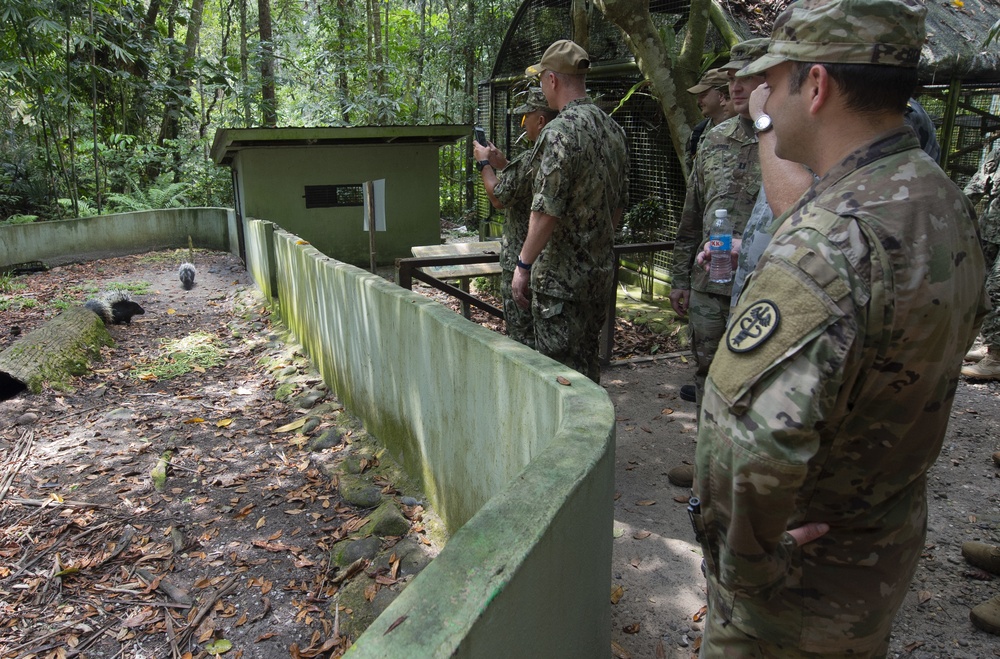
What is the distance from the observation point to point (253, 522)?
12.9ft

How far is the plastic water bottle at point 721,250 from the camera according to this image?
3238mm

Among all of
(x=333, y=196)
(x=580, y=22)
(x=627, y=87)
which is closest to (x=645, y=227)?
(x=627, y=87)

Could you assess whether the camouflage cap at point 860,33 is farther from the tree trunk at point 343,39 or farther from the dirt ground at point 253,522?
the tree trunk at point 343,39

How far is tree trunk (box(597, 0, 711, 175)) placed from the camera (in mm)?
5523

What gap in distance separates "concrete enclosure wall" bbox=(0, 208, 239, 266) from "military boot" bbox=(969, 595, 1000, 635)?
40.8 ft

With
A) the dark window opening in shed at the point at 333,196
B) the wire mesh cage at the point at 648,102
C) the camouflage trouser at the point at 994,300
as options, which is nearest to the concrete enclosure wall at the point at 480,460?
the wire mesh cage at the point at 648,102

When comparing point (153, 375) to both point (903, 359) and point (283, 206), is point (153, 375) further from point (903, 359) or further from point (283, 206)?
point (903, 359)

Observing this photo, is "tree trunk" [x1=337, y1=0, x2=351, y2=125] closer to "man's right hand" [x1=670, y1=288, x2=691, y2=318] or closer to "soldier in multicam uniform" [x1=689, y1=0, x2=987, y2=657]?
"man's right hand" [x1=670, y1=288, x2=691, y2=318]

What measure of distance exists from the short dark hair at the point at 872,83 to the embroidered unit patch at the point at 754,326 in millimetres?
387

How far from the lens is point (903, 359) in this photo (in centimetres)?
114

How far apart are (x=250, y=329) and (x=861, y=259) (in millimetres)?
7860

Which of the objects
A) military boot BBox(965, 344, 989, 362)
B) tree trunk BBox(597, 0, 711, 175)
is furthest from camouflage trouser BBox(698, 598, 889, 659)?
tree trunk BBox(597, 0, 711, 175)

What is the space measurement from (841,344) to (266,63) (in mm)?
17665

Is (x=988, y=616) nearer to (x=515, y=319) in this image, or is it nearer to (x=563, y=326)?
(x=563, y=326)
